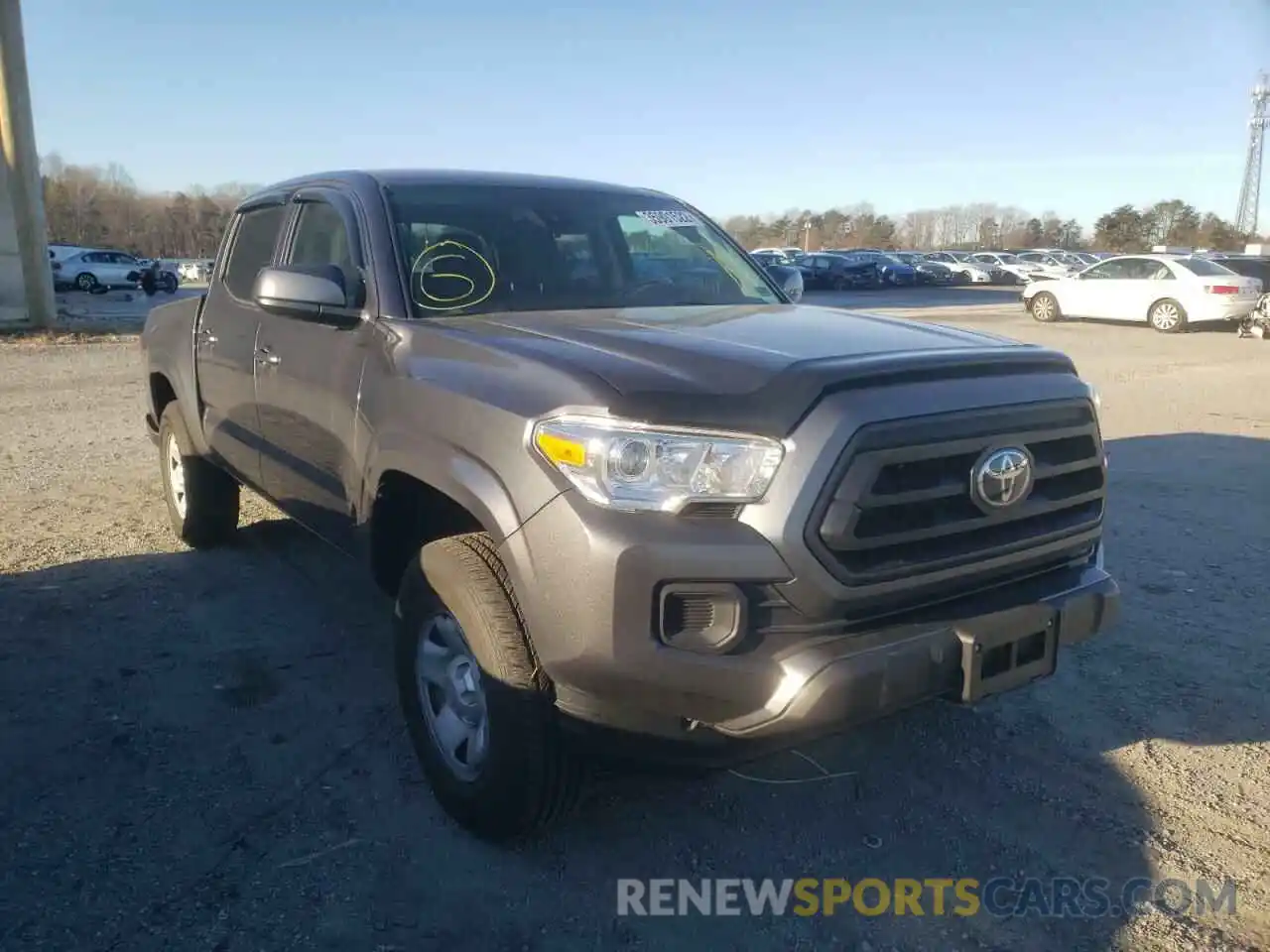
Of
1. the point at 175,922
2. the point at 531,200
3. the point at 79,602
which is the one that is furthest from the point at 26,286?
the point at 175,922

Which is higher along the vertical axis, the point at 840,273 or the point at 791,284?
the point at 791,284

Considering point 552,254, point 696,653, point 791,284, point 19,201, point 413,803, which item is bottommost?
point 413,803

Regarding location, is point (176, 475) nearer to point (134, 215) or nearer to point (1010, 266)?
point (1010, 266)

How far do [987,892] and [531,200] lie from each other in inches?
117

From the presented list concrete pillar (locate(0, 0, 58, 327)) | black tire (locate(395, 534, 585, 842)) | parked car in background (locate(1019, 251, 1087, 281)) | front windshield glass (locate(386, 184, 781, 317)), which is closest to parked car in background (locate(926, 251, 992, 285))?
parked car in background (locate(1019, 251, 1087, 281))

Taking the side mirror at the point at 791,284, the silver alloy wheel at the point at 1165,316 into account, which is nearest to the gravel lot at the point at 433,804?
the side mirror at the point at 791,284

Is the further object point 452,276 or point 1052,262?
point 1052,262

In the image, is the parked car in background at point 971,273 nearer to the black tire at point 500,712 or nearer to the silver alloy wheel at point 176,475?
the silver alloy wheel at point 176,475

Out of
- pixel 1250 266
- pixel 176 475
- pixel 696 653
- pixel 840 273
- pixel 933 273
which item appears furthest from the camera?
pixel 933 273

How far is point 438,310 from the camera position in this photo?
349 centimetres

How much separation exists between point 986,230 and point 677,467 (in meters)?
93.6

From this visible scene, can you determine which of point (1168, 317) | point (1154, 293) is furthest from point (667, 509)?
point (1154, 293)

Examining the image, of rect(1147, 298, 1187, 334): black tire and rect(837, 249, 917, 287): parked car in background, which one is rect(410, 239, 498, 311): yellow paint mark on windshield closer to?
rect(1147, 298, 1187, 334): black tire

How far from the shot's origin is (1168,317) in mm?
20734
